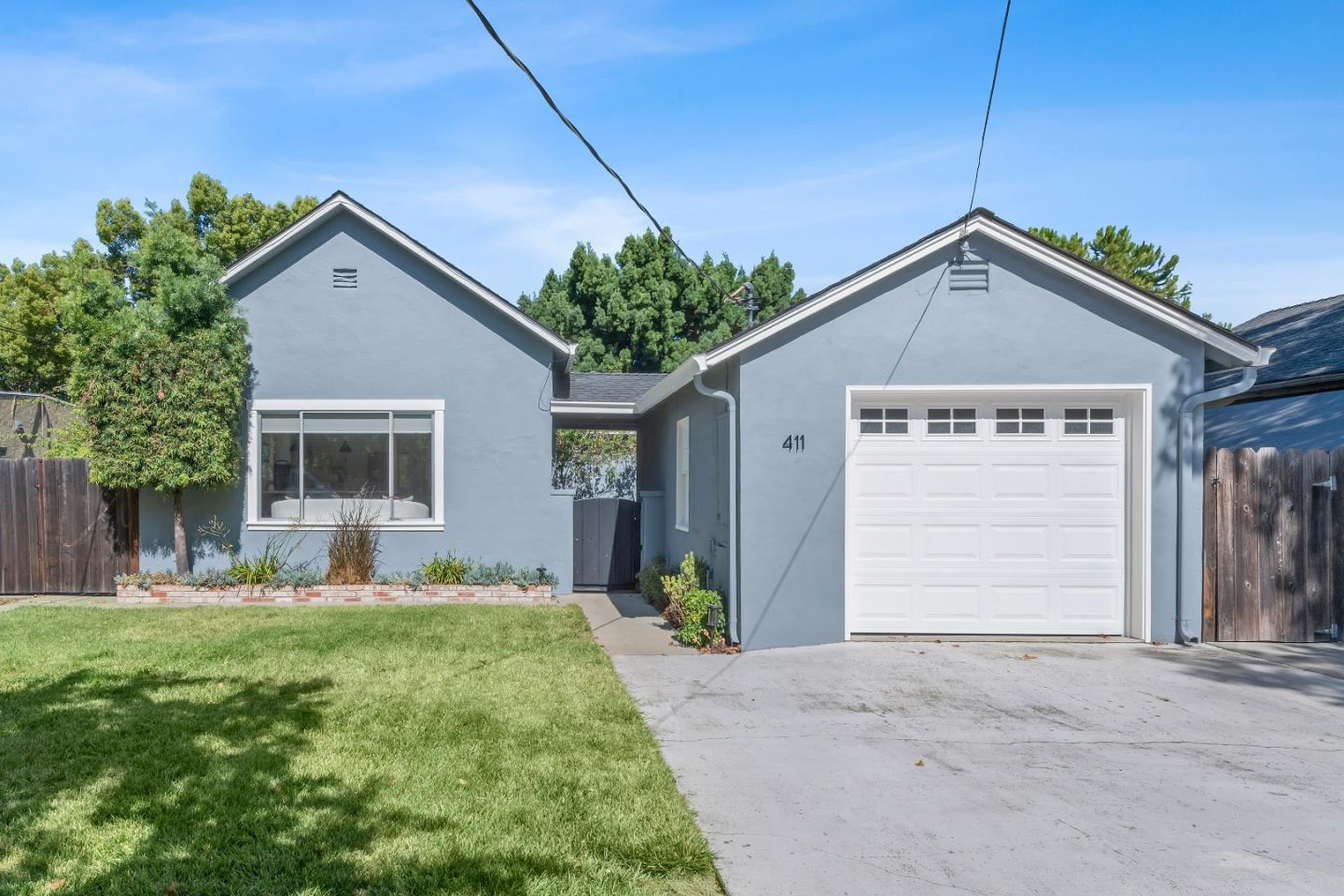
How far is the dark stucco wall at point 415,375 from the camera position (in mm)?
12172

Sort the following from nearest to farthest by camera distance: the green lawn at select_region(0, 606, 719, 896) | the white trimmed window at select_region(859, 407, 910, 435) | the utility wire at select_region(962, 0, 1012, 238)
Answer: the green lawn at select_region(0, 606, 719, 896) → the utility wire at select_region(962, 0, 1012, 238) → the white trimmed window at select_region(859, 407, 910, 435)

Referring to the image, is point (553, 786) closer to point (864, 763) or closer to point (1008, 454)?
point (864, 763)

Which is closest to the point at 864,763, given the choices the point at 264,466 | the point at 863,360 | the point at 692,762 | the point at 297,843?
the point at 692,762

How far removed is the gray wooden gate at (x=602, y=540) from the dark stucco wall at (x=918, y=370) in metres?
5.18

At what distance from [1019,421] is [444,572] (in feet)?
23.6

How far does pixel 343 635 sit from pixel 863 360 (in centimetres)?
582

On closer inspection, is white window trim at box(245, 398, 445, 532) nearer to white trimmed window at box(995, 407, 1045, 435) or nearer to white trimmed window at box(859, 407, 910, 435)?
white trimmed window at box(859, 407, 910, 435)

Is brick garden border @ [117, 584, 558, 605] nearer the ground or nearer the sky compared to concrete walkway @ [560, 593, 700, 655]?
nearer the sky

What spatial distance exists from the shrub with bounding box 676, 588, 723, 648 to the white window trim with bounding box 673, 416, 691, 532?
2.22 m

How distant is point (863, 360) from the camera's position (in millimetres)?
9117

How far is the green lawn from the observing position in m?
3.83

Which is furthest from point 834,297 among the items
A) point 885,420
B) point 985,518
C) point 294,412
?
point 294,412

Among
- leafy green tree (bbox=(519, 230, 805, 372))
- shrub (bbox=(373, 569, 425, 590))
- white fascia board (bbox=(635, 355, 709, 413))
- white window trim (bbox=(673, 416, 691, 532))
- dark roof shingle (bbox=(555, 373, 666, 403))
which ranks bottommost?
shrub (bbox=(373, 569, 425, 590))

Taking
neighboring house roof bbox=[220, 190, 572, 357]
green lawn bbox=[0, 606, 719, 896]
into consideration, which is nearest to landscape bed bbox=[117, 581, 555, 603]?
green lawn bbox=[0, 606, 719, 896]
